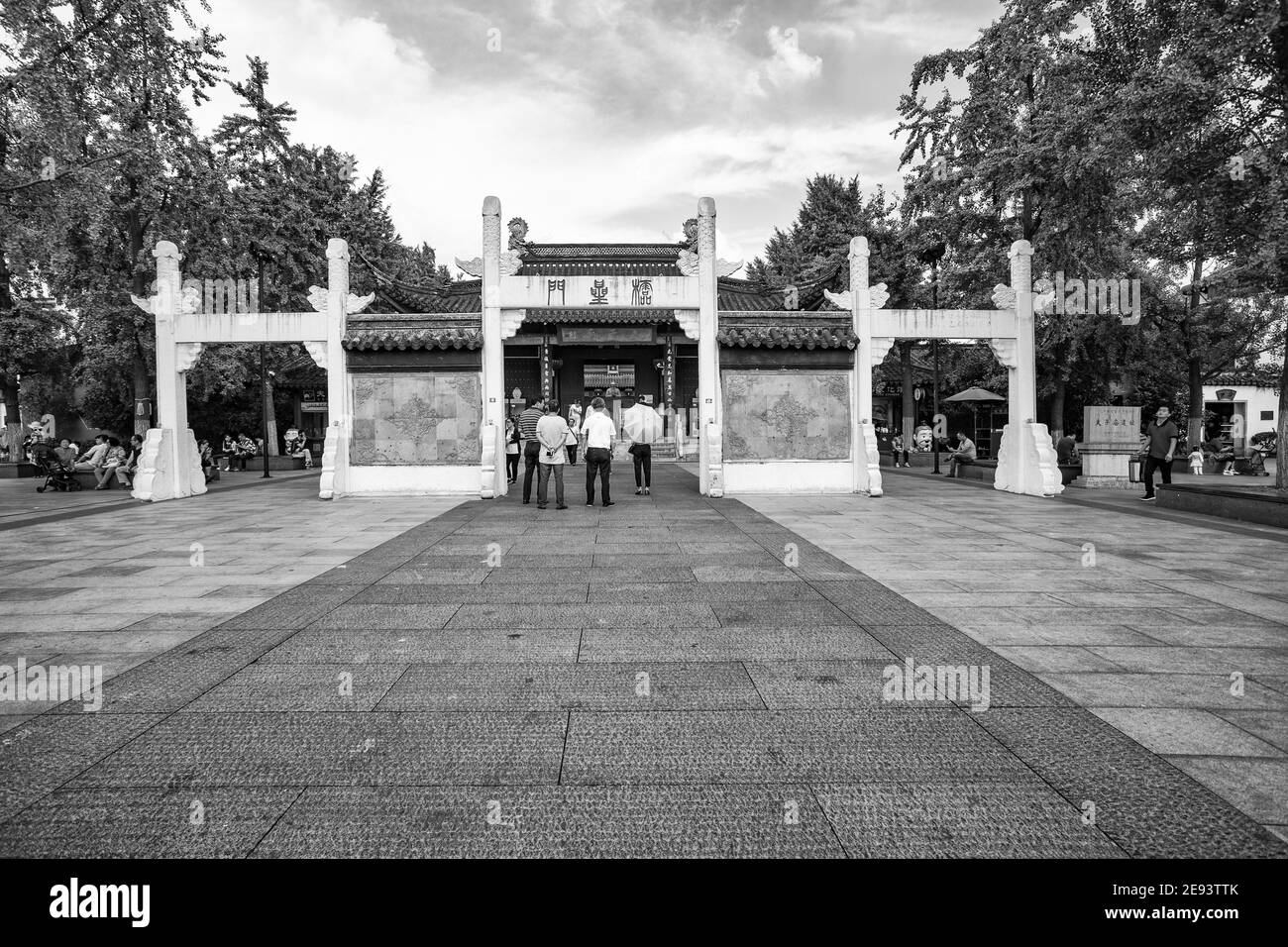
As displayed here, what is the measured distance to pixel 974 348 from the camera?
98.6ft

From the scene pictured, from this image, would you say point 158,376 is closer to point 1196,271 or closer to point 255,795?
point 255,795

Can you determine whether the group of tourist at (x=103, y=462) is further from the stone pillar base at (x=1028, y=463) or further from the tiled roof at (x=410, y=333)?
the stone pillar base at (x=1028, y=463)

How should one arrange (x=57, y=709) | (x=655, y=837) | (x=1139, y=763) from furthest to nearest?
(x=57, y=709) → (x=1139, y=763) → (x=655, y=837)

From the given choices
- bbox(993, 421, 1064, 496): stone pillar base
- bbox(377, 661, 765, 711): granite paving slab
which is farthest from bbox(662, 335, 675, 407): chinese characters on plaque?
bbox(377, 661, 765, 711): granite paving slab

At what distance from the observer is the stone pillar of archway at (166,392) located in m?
13.1

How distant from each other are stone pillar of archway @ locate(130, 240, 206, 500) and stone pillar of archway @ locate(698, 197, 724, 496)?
31.8ft

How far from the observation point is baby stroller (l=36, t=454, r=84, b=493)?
15.6m

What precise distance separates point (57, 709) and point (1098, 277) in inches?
827

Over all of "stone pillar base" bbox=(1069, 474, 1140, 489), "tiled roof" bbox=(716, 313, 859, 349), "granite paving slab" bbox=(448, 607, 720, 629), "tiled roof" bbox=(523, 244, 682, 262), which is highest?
"tiled roof" bbox=(523, 244, 682, 262)

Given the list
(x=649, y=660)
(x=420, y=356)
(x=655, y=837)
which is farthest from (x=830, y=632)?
(x=420, y=356)

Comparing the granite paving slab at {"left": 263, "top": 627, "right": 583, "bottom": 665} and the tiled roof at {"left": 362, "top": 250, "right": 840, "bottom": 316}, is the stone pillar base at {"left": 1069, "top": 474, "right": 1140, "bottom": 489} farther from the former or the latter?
the granite paving slab at {"left": 263, "top": 627, "right": 583, "bottom": 665}

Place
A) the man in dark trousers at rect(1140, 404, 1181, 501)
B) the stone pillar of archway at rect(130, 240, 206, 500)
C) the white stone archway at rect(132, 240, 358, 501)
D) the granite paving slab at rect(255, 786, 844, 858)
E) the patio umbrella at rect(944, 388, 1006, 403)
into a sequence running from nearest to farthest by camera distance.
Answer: the granite paving slab at rect(255, 786, 844, 858), the man in dark trousers at rect(1140, 404, 1181, 501), the stone pillar of archway at rect(130, 240, 206, 500), the white stone archway at rect(132, 240, 358, 501), the patio umbrella at rect(944, 388, 1006, 403)

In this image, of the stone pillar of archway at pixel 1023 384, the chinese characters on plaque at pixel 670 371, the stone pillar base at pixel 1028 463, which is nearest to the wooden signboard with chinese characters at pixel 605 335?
the chinese characters on plaque at pixel 670 371
